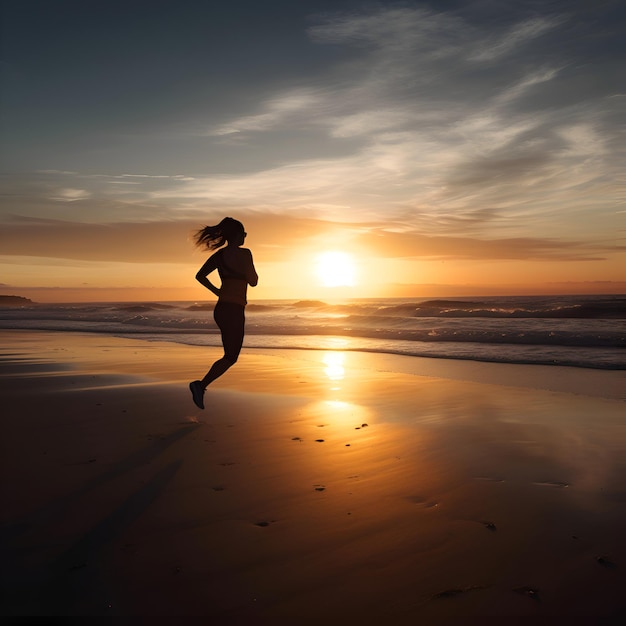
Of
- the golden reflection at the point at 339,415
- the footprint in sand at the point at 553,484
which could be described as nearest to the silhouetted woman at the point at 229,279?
the golden reflection at the point at 339,415

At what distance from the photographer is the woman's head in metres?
6.36

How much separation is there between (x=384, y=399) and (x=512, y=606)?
5.08m

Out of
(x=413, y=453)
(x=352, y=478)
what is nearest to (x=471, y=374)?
(x=413, y=453)

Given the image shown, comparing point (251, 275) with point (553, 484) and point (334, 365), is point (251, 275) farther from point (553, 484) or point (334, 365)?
point (334, 365)

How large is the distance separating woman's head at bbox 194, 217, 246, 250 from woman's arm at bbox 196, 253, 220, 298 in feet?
0.71

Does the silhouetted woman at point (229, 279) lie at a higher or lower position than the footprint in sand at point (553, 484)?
higher

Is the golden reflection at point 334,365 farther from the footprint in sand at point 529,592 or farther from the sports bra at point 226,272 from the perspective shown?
the footprint in sand at point 529,592

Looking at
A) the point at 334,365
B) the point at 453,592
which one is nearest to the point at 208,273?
the point at 453,592

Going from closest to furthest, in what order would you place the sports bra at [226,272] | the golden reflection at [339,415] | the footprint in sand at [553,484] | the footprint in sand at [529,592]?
the footprint in sand at [529,592] → the footprint in sand at [553,484] → the golden reflection at [339,415] → the sports bra at [226,272]

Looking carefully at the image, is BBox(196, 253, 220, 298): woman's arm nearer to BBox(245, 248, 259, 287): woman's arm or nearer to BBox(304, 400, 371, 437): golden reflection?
BBox(245, 248, 259, 287): woman's arm

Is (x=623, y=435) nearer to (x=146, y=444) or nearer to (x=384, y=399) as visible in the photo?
(x=384, y=399)

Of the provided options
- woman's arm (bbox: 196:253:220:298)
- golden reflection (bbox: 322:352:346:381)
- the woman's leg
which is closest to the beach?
the woman's leg

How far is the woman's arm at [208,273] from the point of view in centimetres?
638

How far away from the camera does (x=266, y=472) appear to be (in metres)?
4.05
